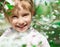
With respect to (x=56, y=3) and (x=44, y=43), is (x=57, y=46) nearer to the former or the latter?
(x=44, y=43)

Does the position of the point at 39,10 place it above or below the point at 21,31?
above

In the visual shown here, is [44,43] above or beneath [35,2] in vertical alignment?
beneath

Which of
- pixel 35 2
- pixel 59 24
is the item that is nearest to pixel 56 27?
pixel 59 24

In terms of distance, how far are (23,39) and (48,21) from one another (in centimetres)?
22

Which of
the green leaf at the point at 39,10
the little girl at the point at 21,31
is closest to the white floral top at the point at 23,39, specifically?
the little girl at the point at 21,31

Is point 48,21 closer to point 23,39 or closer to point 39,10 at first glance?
point 39,10

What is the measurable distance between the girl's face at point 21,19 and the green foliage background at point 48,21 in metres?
0.04

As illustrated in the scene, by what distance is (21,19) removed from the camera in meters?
3.04

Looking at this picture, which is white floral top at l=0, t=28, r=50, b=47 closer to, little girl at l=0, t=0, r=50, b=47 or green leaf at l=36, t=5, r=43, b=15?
little girl at l=0, t=0, r=50, b=47

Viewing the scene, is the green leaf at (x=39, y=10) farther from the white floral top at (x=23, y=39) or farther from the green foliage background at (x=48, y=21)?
the white floral top at (x=23, y=39)

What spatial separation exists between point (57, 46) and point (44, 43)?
10 cm

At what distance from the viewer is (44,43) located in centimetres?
306

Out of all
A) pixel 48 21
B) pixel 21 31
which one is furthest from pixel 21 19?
pixel 48 21

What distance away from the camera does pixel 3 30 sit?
10.1 ft
